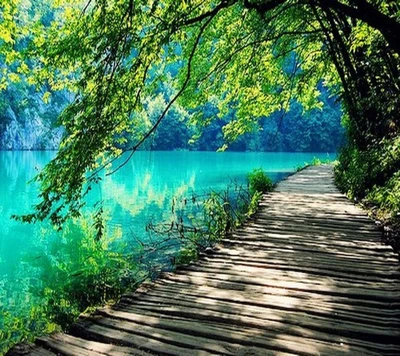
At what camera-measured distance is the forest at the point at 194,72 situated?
4676mm

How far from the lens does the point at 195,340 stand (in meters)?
3.06

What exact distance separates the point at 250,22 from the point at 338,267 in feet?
26.8

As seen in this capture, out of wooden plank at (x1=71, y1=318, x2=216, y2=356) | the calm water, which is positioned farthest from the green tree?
wooden plank at (x1=71, y1=318, x2=216, y2=356)

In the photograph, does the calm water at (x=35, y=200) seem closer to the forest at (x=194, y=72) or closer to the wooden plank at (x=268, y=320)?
the forest at (x=194, y=72)

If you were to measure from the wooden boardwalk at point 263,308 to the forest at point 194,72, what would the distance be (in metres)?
1.37

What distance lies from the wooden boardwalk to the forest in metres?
1.37

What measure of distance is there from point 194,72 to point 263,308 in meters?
9.83

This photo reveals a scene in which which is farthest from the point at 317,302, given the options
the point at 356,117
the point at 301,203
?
the point at 356,117

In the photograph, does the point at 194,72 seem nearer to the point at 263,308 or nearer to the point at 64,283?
the point at 64,283

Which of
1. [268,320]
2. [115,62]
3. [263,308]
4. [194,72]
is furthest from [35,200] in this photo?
[268,320]

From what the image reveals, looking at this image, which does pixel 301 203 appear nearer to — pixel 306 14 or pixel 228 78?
pixel 228 78

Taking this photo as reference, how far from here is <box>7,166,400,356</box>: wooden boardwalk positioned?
2.97 metres

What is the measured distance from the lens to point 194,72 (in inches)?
488

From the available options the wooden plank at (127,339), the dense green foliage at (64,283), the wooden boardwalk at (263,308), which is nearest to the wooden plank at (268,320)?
the wooden boardwalk at (263,308)
